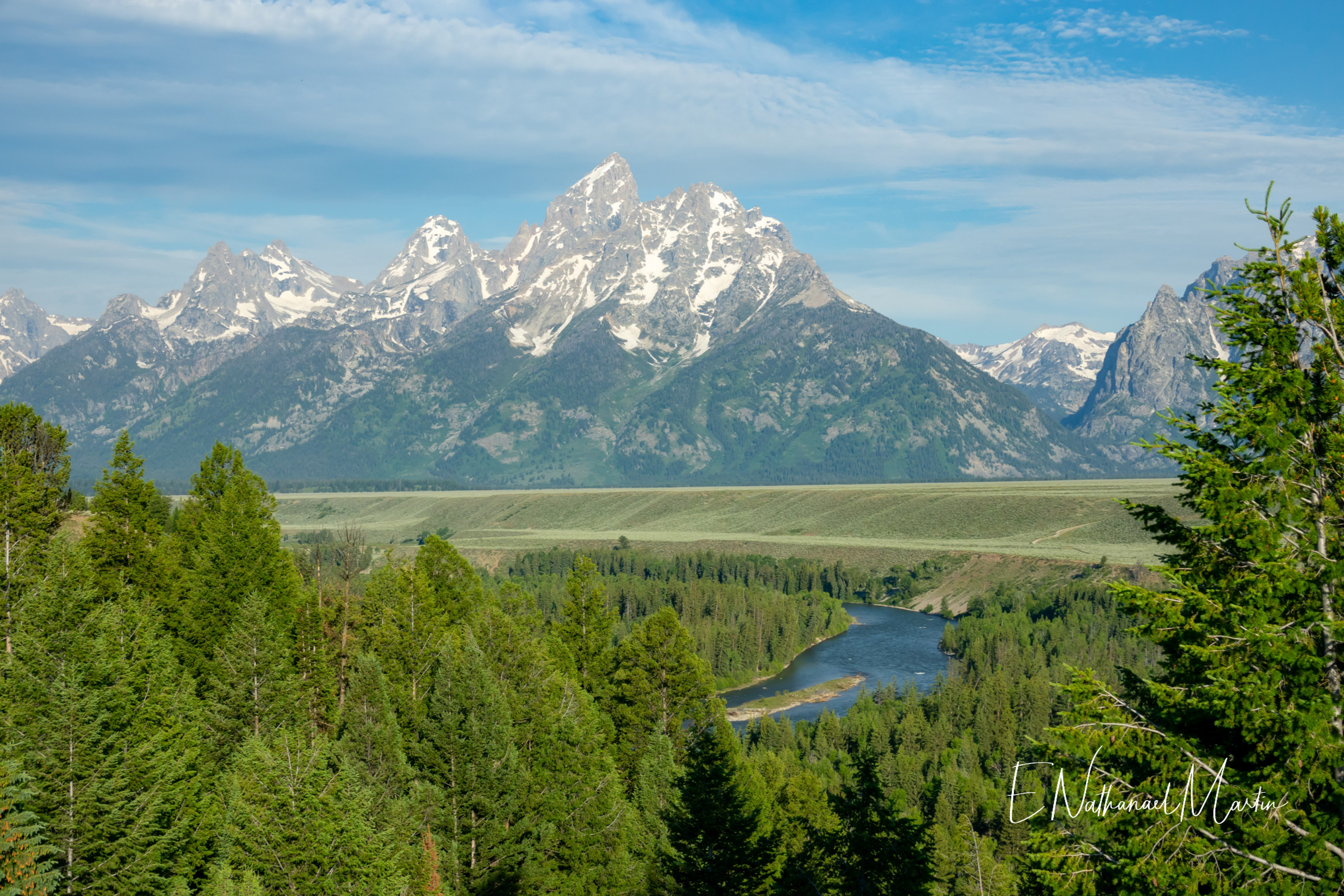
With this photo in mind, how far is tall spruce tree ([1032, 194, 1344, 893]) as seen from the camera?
15.0 m

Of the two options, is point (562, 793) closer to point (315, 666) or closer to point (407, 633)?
point (315, 666)

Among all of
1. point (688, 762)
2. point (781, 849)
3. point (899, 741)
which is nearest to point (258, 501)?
point (688, 762)

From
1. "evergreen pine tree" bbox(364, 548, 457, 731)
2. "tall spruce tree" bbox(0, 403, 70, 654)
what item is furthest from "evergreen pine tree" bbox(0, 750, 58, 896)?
"evergreen pine tree" bbox(364, 548, 457, 731)

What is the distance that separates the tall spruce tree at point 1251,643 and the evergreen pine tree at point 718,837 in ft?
54.5

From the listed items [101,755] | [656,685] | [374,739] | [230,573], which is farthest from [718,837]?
[230,573]

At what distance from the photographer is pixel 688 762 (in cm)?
4469

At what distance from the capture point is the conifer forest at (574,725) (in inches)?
618

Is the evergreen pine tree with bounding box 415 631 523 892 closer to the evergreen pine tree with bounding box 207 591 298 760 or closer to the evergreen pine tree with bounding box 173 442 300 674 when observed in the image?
the evergreen pine tree with bounding box 207 591 298 760

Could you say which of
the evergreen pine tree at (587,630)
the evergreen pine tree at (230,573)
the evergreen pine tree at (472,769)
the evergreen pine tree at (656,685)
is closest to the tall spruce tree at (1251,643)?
the evergreen pine tree at (472,769)

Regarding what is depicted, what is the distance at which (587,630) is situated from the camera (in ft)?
239

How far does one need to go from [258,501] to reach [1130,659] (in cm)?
12734

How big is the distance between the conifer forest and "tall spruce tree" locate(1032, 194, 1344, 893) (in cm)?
6

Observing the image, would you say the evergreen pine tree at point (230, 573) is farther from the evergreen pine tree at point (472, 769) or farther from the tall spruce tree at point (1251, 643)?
the tall spruce tree at point (1251, 643)

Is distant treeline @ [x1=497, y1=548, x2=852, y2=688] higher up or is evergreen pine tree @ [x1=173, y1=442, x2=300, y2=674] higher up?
evergreen pine tree @ [x1=173, y1=442, x2=300, y2=674]
